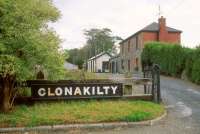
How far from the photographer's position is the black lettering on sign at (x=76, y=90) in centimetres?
1229

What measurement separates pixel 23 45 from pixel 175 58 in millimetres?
19809

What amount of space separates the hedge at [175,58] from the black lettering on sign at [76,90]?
33.7ft

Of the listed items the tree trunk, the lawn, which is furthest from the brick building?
the tree trunk

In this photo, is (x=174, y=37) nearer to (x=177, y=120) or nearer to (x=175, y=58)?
(x=175, y=58)

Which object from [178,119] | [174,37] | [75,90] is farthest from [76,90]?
A: [174,37]

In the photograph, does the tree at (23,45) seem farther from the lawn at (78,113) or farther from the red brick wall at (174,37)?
the red brick wall at (174,37)

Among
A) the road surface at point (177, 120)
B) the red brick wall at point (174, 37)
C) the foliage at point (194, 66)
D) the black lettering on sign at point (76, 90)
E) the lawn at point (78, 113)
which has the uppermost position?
the red brick wall at point (174, 37)

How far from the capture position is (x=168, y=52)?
29.9m

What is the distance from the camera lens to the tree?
32.2ft

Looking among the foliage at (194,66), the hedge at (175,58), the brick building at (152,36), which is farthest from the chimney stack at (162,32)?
the foliage at (194,66)

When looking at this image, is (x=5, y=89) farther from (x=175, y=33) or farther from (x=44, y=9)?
(x=175, y=33)

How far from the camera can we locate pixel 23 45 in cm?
998

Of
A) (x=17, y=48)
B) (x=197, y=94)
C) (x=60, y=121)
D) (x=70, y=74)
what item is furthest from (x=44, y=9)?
(x=197, y=94)

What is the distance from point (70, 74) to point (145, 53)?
20555 millimetres
